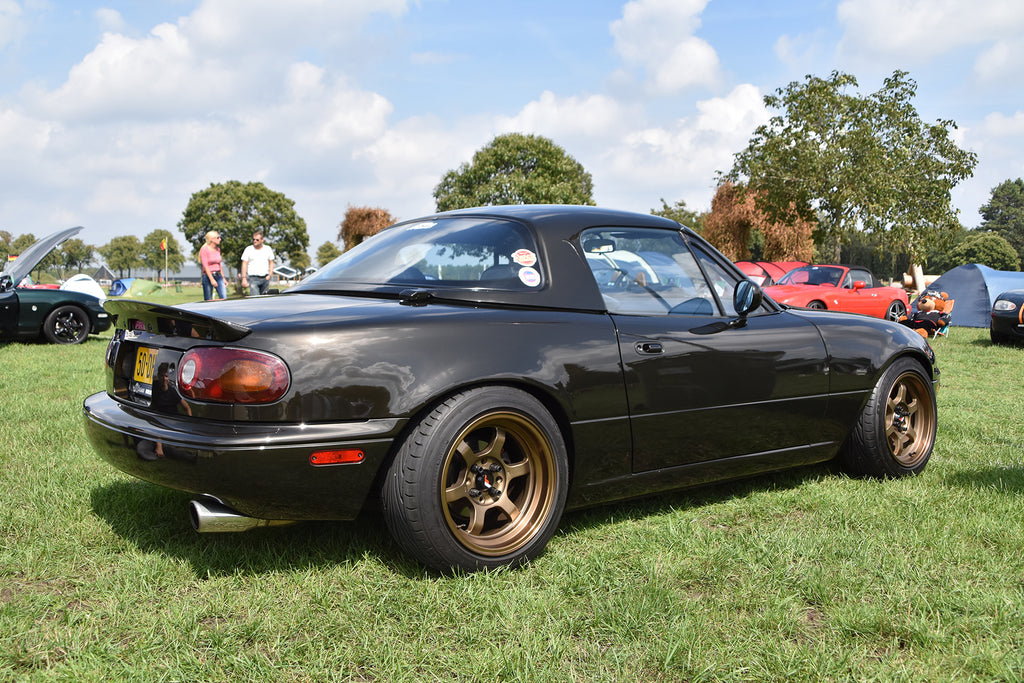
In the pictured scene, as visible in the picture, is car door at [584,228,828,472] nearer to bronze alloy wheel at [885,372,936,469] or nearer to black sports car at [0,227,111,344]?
bronze alloy wheel at [885,372,936,469]

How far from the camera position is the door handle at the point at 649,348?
10.3 feet

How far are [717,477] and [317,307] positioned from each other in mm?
1873

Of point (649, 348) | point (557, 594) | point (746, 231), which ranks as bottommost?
point (557, 594)

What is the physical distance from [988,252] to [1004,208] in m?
28.8

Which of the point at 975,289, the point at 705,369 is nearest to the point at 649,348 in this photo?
the point at 705,369

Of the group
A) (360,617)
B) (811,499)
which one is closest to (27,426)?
(360,617)

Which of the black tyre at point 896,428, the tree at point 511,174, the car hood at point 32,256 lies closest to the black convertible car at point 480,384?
the black tyre at point 896,428

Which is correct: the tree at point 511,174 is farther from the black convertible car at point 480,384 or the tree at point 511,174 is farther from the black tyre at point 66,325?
the black convertible car at point 480,384

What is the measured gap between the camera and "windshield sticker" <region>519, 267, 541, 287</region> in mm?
3092

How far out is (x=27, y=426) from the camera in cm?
505

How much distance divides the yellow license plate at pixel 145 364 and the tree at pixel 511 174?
139ft

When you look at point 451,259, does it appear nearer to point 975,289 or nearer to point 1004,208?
point 975,289

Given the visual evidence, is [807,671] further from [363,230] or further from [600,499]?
[363,230]

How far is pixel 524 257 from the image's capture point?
125 inches
